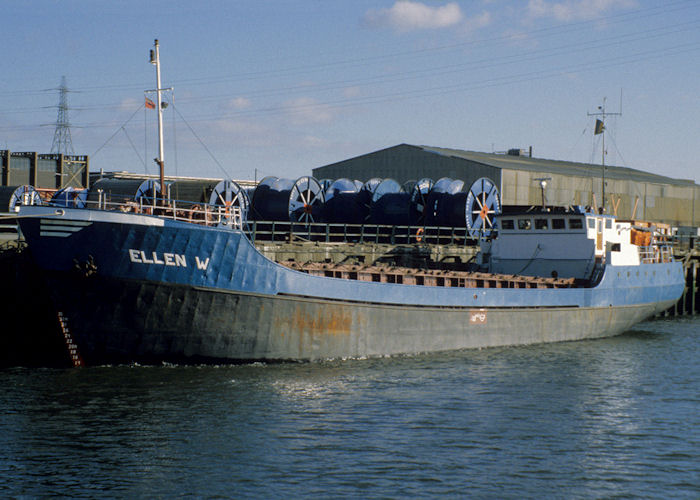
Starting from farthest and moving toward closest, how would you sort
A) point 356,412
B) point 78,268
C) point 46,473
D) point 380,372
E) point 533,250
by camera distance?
1. point 533,250
2. point 380,372
3. point 78,268
4. point 356,412
5. point 46,473

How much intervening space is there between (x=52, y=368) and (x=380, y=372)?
916 cm

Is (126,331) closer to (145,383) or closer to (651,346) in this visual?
(145,383)

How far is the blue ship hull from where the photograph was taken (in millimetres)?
21359

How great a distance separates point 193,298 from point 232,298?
1.09 metres

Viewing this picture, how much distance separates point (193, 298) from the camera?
2192 cm

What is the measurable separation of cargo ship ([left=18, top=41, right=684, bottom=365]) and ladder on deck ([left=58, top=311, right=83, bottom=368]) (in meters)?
0.05

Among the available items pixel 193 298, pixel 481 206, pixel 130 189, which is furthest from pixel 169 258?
pixel 481 206

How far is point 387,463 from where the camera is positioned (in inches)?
583

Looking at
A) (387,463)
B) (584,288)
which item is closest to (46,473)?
(387,463)

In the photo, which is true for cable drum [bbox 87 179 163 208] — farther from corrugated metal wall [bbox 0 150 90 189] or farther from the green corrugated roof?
the green corrugated roof

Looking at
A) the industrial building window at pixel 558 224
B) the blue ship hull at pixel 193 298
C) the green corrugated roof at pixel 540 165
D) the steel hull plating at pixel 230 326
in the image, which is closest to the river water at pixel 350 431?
the steel hull plating at pixel 230 326

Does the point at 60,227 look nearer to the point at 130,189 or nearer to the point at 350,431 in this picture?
the point at 350,431

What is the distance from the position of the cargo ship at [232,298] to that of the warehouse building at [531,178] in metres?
22.8

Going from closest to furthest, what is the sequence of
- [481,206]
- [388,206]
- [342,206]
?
[481,206] < [388,206] < [342,206]
